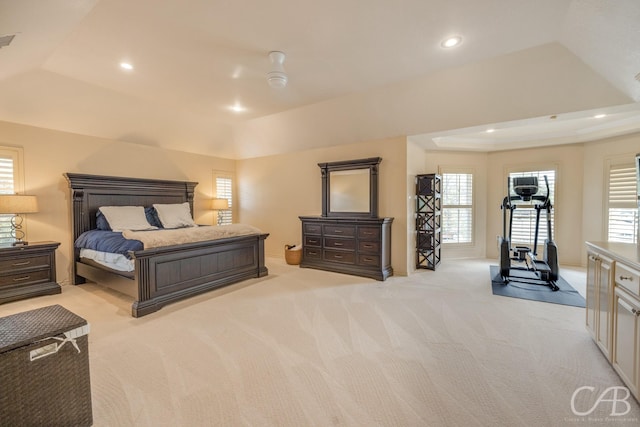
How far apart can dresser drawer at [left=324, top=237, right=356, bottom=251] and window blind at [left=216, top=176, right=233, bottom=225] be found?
124 inches

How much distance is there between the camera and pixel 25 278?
12.5 ft

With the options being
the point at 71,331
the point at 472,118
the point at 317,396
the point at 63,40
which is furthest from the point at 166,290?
the point at 472,118

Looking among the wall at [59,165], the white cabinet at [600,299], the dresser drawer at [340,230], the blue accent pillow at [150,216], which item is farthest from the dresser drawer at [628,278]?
the wall at [59,165]

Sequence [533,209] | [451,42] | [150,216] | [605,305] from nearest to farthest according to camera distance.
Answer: [605,305], [451,42], [150,216], [533,209]

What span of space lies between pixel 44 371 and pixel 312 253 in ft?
13.9

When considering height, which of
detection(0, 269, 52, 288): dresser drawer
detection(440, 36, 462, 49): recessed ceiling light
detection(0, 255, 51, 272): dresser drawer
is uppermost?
detection(440, 36, 462, 49): recessed ceiling light

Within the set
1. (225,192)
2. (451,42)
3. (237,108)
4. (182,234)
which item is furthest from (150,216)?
(451,42)

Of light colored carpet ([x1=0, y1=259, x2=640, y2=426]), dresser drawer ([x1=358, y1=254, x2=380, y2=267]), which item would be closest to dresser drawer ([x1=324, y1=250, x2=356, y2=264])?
dresser drawer ([x1=358, y1=254, x2=380, y2=267])

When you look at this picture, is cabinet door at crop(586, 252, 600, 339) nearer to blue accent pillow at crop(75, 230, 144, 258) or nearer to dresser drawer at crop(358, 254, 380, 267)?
dresser drawer at crop(358, 254, 380, 267)

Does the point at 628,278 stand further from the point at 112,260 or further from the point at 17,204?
the point at 17,204

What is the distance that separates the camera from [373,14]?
252cm

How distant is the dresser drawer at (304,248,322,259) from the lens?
5.36 m

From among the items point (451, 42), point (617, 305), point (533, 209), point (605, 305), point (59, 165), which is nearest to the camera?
point (617, 305)

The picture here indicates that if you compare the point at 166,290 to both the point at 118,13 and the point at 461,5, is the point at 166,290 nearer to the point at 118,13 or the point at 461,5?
the point at 118,13
